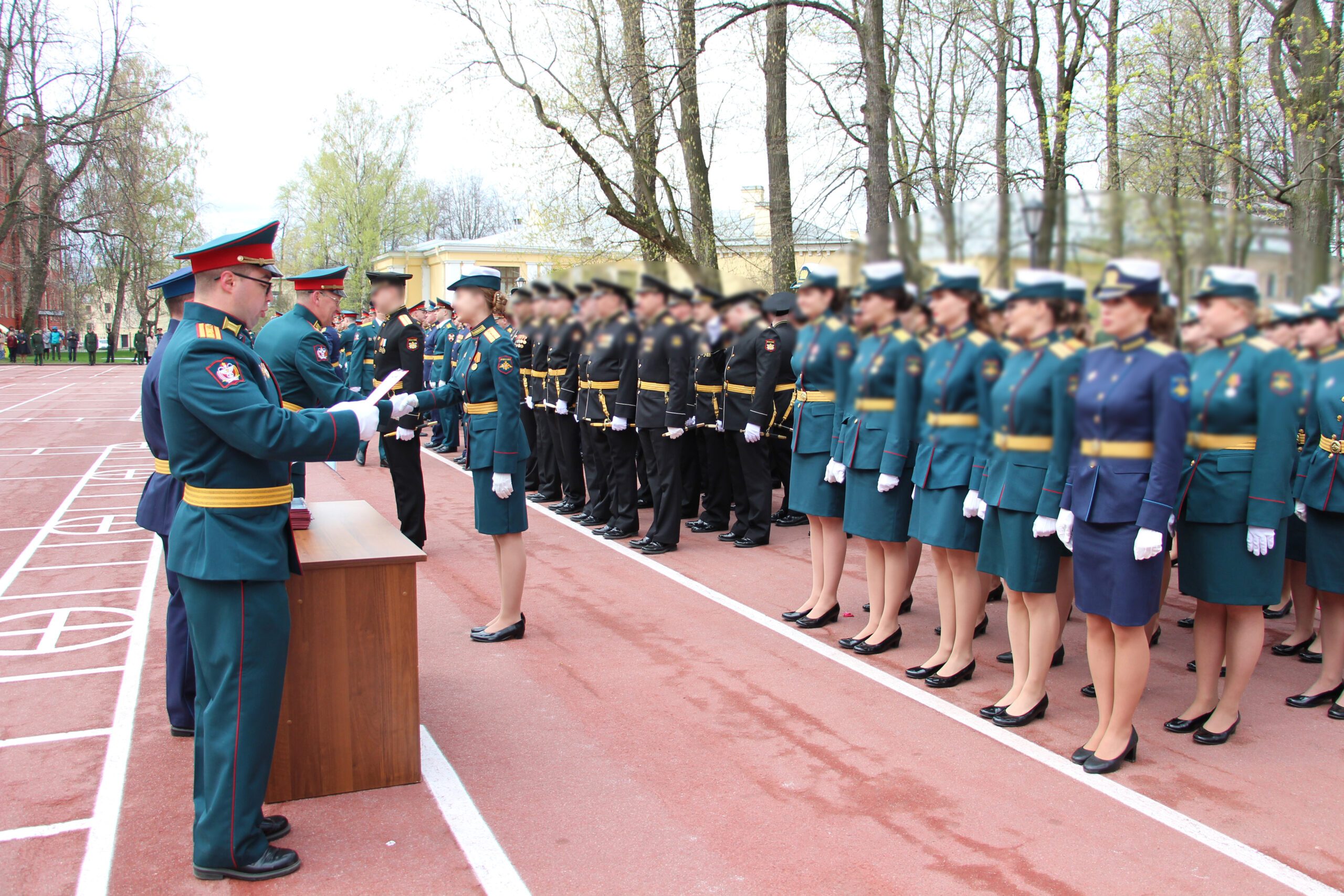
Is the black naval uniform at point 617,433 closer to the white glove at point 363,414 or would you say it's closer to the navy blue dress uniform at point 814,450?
the navy blue dress uniform at point 814,450

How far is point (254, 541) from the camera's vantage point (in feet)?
11.3

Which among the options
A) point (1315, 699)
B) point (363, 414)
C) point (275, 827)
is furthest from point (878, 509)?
point (275, 827)

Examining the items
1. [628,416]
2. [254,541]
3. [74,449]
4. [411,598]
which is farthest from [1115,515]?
[74,449]

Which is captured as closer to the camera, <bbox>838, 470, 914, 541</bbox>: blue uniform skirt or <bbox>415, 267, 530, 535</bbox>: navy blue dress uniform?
<bbox>838, 470, 914, 541</bbox>: blue uniform skirt

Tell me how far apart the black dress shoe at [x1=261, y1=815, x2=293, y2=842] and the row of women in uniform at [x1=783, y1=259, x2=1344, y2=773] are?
279 cm

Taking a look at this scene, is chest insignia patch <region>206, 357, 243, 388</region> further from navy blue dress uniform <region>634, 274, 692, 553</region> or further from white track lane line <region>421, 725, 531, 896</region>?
navy blue dress uniform <region>634, 274, 692, 553</region>

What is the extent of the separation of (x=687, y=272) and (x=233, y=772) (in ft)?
7.77

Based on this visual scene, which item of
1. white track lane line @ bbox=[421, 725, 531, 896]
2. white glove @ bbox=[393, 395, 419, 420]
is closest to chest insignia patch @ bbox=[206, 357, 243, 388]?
white glove @ bbox=[393, 395, 419, 420]

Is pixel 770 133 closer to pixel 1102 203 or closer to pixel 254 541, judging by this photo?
pixel 1102 203

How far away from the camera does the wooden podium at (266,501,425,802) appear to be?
3990 mm

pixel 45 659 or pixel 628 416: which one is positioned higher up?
pixel 628 416

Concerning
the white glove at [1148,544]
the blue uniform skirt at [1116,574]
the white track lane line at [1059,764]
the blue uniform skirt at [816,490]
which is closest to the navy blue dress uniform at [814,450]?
the blue uniform skirt at [816,490]

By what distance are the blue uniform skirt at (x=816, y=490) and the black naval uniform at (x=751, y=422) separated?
17.9 inches

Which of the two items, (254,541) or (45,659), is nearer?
(254,541)
